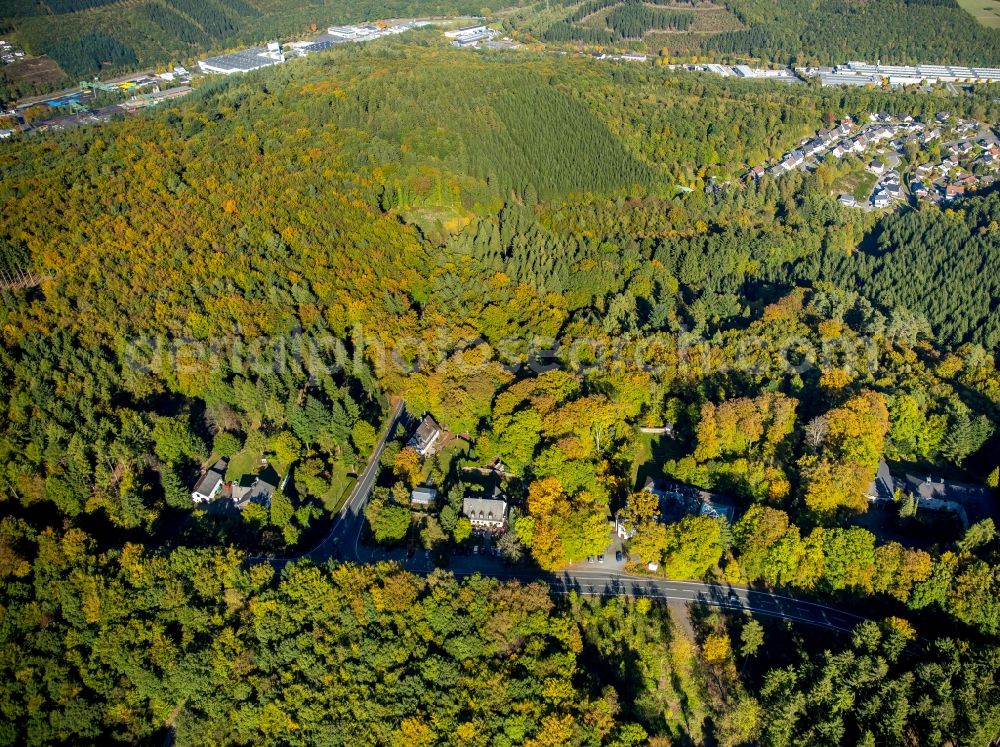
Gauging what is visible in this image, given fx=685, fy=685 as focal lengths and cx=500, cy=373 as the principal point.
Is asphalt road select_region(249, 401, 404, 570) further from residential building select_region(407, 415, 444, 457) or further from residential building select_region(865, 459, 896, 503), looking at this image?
residential building select_region(865, 459, 896, 503)

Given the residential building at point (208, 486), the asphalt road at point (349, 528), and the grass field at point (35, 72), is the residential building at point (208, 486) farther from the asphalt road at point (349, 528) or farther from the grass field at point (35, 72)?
the grass field at point (35, 72)

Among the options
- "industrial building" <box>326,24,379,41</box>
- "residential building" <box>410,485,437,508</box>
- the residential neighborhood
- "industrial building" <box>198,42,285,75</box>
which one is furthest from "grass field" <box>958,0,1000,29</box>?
"residential building" <box>410,485,437,508</box>

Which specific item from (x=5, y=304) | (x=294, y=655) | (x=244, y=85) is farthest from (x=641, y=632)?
(x=244, y=85)

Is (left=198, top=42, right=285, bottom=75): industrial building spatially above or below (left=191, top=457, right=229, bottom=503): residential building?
above

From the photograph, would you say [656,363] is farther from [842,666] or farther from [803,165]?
[803,165]

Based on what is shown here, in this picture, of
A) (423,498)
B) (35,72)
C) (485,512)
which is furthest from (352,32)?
(485,512)

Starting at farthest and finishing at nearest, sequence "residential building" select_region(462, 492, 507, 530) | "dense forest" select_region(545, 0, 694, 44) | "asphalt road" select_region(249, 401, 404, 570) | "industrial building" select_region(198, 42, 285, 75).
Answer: "dense forest" select_region(545, 0, 694, 44), "industrial building" select_region(198, 42, 285, 75), "residential building" select_region(462, 492, 507, 530), "asphalt road" select_region(249, 401, 404, 570)

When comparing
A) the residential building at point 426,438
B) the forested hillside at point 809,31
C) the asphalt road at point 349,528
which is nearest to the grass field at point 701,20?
the forested hillside at point 809,31
